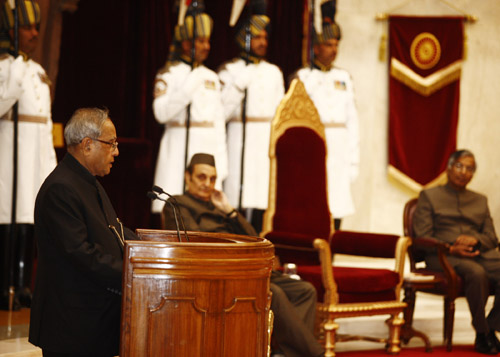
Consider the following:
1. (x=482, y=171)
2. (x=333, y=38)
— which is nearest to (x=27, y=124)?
(x=333, y=38)

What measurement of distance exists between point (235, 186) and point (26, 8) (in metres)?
2.40

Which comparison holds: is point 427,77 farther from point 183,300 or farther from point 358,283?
point 183,300

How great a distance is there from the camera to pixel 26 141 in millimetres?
4992

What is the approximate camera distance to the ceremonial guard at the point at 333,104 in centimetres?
679

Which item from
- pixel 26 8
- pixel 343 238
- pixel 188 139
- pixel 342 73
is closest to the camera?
pixel 26 8

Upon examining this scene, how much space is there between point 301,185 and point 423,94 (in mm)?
3621

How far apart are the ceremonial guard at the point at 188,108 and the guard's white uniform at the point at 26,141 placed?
3.33 feet

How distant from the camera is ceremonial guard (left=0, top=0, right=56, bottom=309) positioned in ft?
16.0

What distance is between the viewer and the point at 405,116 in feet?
27.7

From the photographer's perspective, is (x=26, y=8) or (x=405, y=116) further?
(x=405, y=116)

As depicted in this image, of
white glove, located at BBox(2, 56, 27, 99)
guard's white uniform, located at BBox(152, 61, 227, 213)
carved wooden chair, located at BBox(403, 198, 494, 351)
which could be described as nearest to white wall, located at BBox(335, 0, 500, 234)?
guard's white uniform, located at BBox(152, 61, 227, 213)

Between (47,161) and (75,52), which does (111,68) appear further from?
(47,161)

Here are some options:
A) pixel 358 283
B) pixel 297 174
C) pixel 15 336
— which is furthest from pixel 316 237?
pixel 15 336

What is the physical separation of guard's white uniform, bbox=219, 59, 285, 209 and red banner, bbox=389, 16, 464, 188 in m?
2.22
